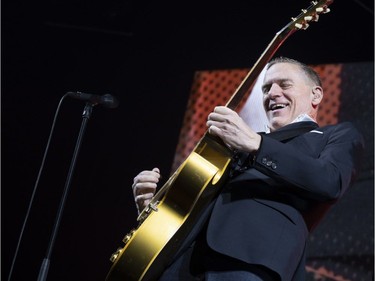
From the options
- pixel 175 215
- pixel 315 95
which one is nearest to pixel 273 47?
pixel 315 95

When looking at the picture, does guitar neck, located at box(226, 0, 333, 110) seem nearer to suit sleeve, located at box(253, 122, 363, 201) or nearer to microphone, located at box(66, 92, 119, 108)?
suit sleeve, located at box(253, 122, 363, 201)

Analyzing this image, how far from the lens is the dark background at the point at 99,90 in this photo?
154 inches

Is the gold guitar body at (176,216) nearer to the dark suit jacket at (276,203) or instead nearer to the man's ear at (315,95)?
the dark suit jacket at (276,203)

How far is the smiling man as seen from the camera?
1.78 m

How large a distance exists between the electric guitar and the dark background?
1.91 m

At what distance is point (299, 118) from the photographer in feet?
7.18

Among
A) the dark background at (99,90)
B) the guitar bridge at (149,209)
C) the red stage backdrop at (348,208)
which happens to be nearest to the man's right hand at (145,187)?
the guitar bridge at (149,209)

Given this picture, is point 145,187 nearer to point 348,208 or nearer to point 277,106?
point 277,106

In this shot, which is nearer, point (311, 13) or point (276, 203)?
point (276, 203)

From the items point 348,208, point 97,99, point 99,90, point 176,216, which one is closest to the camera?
point 176,216

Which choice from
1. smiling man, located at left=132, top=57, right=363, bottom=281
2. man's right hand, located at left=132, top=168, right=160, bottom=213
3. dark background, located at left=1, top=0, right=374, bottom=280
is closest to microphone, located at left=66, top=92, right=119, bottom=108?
man's right hand, located at left=132, top=168, right=160, bottom=213

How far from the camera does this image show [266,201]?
185cm

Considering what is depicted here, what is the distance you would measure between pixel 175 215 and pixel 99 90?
7.59 ft

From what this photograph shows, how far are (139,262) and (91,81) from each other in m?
2.42
